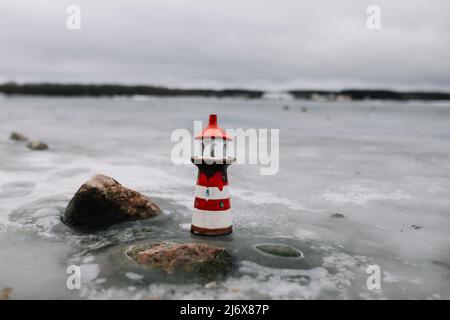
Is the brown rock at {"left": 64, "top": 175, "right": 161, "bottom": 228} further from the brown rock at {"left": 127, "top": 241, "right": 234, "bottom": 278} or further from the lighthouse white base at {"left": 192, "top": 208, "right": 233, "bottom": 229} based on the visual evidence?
the brown rock at {"left": 127, "top": 241, "right": 234, "bottom": 278}

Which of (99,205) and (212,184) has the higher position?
(212,184)

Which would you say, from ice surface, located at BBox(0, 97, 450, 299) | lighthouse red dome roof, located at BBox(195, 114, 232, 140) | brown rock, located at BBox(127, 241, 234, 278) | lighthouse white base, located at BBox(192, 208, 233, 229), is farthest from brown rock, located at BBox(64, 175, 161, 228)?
lighthouse red dome roof, located at BBox(195, 114, 232, 140)

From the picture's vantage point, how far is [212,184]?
605 centimetres

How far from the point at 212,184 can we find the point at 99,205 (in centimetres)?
183

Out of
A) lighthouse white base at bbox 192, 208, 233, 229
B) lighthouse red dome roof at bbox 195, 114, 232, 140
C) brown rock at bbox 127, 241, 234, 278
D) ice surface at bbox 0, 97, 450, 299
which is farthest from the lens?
lighthouse white base at bbox 192, 208, 233, 229

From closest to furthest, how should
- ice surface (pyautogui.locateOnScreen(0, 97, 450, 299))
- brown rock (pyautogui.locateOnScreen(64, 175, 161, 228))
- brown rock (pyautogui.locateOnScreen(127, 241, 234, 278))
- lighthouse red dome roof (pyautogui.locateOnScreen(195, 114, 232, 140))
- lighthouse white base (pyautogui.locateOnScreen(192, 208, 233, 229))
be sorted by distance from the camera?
ice surface (pyautogui.locateOnScreen(0, 97, 450, 299)) < brown rock (pyautogui.locateOnScreen(127, 241, 234, 278)) < lighthouse red dome roof (pyautogui.locateOnScreen(195, 114, 232, 140)) < lighthouse white base (pyautogui.locateOnScreen(192, 208, 233, 229)) < brown rock (pyautogui.locateOnScreen(64, 175, 161, 228))

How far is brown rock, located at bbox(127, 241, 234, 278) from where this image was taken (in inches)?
196

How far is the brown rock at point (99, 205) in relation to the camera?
6.66 m

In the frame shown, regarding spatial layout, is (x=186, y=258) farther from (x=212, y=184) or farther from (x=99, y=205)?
(x=99, y=205)

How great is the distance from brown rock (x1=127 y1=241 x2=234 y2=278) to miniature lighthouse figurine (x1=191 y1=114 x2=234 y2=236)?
82 centimetres

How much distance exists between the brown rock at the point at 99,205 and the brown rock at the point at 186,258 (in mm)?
1529

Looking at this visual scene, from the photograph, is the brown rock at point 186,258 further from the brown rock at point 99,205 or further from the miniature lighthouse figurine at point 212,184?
the brown rock at point 99,205

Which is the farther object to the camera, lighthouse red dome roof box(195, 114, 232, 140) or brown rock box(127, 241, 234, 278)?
lighthouse red dome roof box(195, 114, 232, 140)

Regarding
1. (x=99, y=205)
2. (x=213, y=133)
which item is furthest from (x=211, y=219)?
(x=99, y=205)
